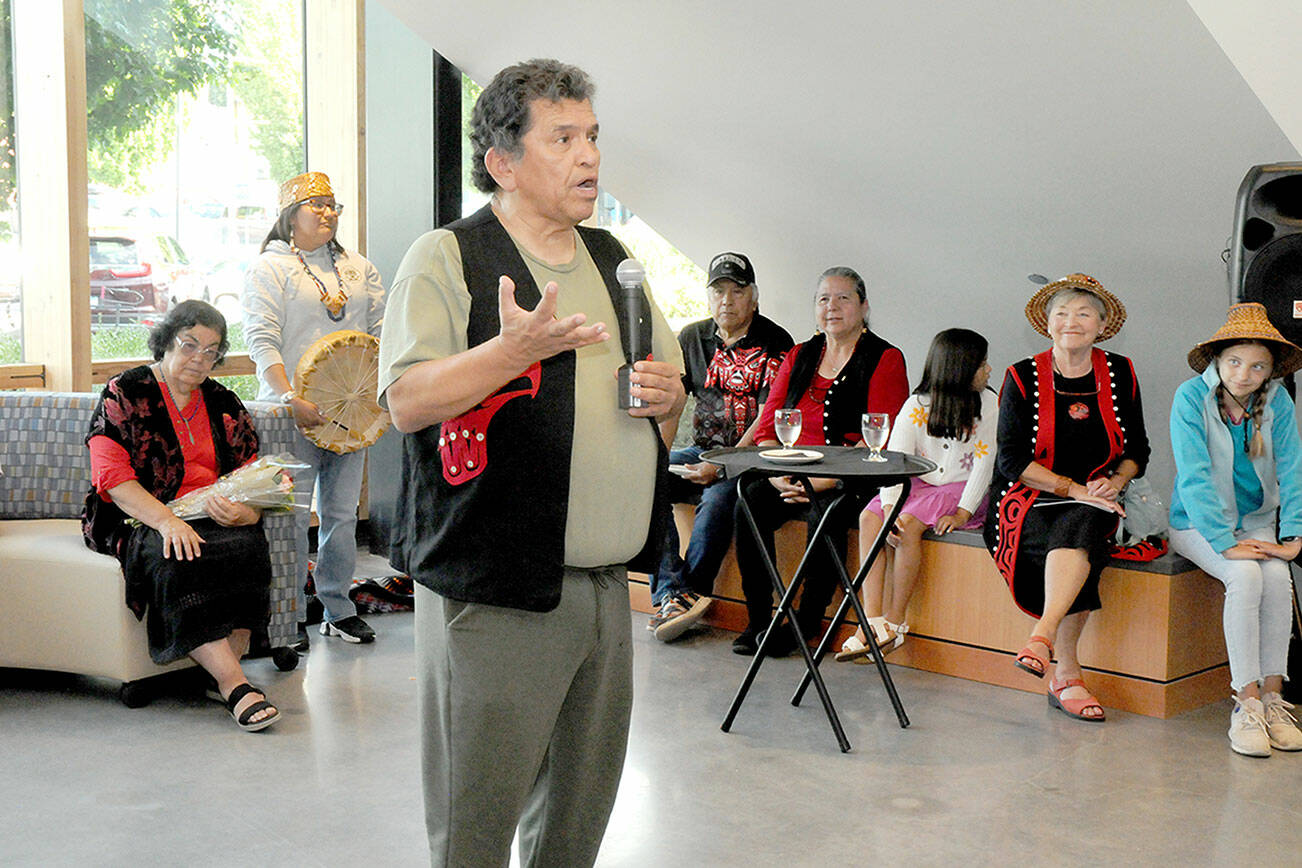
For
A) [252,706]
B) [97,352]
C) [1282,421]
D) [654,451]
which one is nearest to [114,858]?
[252,706]

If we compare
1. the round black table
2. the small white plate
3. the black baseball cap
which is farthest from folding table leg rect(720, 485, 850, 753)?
the black baseball cap

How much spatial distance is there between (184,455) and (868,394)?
2.20m

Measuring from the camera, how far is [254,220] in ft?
17.9

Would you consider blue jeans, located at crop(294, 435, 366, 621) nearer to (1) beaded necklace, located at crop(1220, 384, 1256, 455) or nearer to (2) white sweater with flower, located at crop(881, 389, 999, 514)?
(2) white sweater with flower, located at crop(881, 389, 999, 514)

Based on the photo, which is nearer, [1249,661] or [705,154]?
[1249,661]

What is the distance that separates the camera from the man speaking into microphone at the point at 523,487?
1.71 meters

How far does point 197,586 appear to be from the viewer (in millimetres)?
3477

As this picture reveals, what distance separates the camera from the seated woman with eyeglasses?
11.3 ft

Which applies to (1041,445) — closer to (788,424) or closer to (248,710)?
(788,424)

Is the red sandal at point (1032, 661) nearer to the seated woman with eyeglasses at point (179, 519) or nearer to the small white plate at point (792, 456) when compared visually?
the small white plate at point (792, 456)

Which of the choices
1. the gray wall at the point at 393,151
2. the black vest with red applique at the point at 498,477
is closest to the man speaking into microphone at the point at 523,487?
the black vest with red applique at the point at 498,477

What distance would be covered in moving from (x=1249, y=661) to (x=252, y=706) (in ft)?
8.78

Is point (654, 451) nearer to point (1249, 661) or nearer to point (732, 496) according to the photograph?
point (1249, 661)

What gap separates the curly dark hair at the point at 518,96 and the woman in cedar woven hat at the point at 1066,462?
A: 93.0 inches
